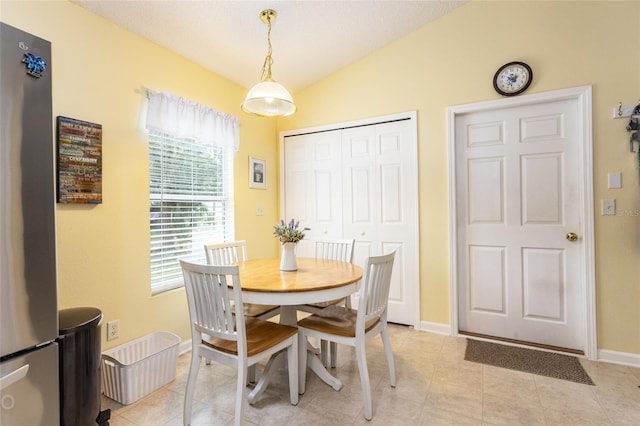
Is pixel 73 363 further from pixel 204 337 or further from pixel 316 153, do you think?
pixel 316 153

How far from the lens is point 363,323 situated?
5.82ft

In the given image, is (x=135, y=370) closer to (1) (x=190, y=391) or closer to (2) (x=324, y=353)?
(1) (x=190, y=391)

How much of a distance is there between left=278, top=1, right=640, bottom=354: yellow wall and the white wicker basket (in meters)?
2.21

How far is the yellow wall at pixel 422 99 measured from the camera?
1.99 m

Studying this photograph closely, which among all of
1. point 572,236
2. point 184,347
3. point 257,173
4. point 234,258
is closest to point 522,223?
point 572,236

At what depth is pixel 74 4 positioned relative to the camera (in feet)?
6.45

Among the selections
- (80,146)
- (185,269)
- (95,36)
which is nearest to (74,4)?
(95,36)

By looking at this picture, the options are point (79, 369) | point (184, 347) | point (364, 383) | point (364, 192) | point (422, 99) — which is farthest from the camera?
point (364, 192)

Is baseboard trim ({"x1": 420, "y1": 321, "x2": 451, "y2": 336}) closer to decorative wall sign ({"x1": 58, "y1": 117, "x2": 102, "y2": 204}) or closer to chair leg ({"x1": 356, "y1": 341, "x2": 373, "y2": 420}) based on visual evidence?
chair leg ({"x1": 356, "y1": 341, "x2": 373, "y2": 420})

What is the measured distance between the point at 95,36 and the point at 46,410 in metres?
2.16

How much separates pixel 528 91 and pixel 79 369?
350 centimetres

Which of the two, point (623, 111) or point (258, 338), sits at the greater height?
point (623, 111)

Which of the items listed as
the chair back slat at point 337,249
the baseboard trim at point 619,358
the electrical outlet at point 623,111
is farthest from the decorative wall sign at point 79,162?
the baseboard trim at point 619,358

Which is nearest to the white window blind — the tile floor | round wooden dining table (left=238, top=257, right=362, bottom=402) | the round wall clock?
round wooden dining table (left=238, top=257, right=362, bottom=402)
